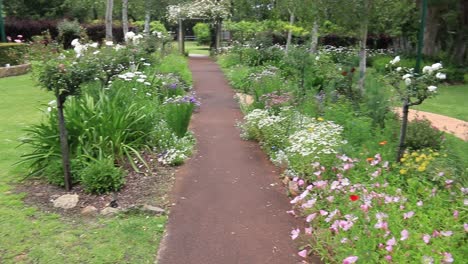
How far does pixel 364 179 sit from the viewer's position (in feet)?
15.3

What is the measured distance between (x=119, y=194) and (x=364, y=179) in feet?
8.80

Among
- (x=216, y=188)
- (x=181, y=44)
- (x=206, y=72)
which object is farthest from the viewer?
(x=181, y=44)

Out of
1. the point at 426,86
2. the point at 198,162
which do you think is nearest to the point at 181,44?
the point at 198,162

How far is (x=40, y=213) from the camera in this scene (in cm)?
469

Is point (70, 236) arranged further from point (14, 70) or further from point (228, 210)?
point (14, 70)

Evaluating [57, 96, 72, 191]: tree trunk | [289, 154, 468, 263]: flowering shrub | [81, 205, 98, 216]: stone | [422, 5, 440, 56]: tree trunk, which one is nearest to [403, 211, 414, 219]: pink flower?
[289, 154, 468, 263]: flowering shrub

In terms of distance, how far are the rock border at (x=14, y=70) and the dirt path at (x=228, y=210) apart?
34.7ft

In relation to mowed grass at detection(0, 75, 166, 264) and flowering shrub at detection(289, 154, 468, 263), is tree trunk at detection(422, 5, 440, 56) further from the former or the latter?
mowed grass at detection(0, 75, 166, 264)

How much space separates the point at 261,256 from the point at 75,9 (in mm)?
29299

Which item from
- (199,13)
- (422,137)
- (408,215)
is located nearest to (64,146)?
(408,215)

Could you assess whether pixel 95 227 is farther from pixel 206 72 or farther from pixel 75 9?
pixel 75 9

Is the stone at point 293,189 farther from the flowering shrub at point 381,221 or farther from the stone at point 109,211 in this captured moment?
the stone at point 109,211

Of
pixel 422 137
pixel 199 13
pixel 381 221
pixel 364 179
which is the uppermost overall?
pixel 199 13

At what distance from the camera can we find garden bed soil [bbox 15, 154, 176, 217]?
4.88 metres
